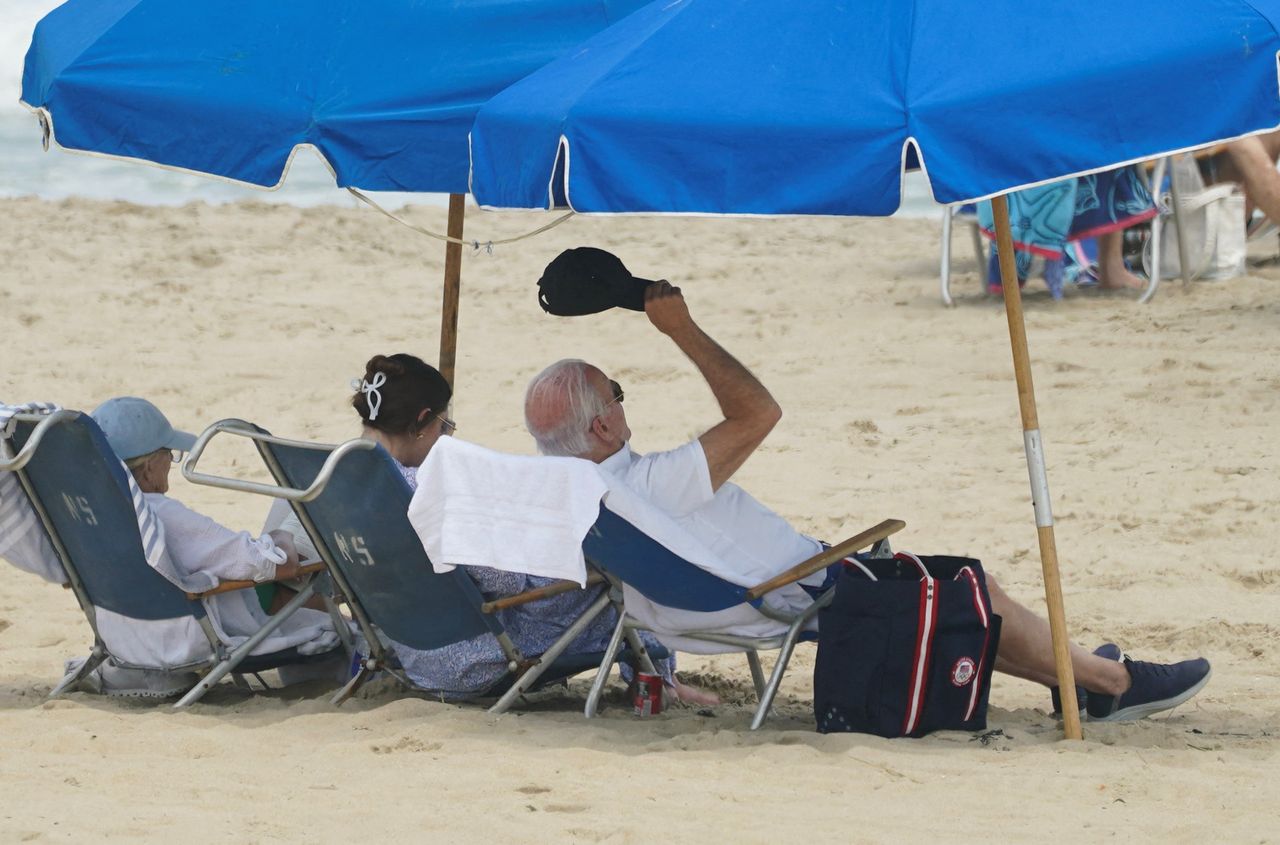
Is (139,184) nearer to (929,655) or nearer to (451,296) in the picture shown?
(451,296)

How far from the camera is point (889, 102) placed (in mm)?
3037

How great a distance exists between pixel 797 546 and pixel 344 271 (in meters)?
7.65

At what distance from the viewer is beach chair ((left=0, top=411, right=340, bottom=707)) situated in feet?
13.0

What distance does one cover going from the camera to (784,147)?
3.06 meters

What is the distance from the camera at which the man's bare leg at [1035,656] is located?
4.00 metres

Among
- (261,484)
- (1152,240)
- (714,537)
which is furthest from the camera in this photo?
(1152,240)

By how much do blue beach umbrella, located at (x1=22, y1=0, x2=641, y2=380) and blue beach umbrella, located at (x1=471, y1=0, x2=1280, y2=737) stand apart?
2.35 ft

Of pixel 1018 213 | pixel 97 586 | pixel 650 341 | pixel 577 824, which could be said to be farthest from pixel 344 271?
pixel 577 824

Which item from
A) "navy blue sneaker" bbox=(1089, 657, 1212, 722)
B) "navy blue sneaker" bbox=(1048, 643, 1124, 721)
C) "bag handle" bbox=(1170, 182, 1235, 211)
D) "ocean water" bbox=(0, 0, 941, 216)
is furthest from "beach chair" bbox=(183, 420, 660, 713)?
"ocean water" bbox=(0, 0, 941, 216)

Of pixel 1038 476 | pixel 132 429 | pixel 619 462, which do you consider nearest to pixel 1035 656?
pixel 1038 476

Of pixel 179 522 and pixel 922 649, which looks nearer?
pixel 922 649

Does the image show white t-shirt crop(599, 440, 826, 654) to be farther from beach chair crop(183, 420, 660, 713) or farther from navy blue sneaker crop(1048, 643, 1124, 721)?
navy blue sneaker crop(1048, 643, 1124, 721)

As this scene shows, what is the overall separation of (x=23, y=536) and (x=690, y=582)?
1.72 m

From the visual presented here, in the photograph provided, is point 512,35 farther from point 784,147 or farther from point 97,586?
point 97,586
